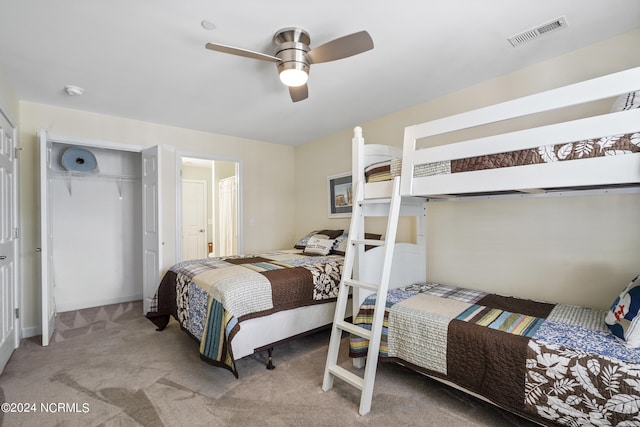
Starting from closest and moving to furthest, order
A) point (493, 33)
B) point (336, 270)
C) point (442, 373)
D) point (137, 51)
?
point (442, 373) → point (493, 33) → point (137, 51) → point (336, 270)

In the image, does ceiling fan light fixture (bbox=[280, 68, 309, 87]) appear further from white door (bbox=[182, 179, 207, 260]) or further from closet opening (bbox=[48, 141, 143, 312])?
white door (bbox=[182, 179, 207, 260])

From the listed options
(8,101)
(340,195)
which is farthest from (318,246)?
(8,101)

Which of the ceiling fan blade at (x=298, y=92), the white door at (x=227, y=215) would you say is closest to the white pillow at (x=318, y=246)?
the ceiling fan blade at (x=298, y=92)

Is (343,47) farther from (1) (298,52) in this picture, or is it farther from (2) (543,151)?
(2) (543,151)

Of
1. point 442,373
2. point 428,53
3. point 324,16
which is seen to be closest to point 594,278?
point 442,373

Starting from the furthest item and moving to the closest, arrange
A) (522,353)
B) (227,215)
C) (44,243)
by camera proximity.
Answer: (227,215), (44,243), (522,353)

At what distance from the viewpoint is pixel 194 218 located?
6453mm

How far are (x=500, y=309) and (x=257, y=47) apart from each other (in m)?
2.52

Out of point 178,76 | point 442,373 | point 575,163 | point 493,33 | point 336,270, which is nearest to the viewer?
point 575,163

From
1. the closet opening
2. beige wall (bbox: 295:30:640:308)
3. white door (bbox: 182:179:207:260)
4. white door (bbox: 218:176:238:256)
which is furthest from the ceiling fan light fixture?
Result: white door (bbox: 182:179:207:260)

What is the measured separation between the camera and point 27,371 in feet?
7.64

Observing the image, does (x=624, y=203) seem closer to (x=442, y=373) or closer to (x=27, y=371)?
(x=442, y=373)

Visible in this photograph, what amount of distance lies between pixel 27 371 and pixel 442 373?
121 inches

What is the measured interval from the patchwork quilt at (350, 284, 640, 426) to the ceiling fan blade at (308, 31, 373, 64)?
1722 millimetres
